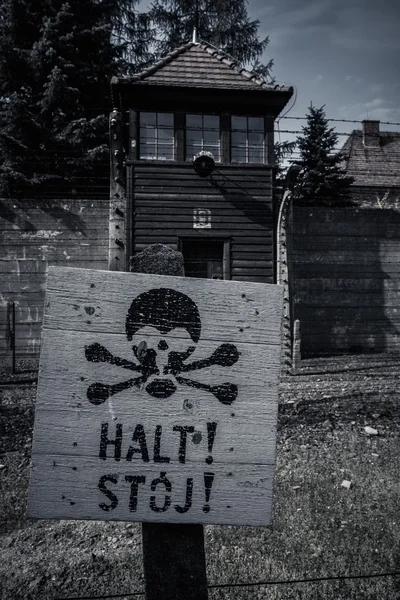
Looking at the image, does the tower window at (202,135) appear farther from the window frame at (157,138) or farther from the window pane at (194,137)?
the window frame at (157,138)

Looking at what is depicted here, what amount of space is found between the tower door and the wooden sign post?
9.53 m

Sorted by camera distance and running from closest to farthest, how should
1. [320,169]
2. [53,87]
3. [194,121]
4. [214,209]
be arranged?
[214,209]
[194,121]
[53,87]
[320,169]

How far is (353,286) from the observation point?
11258mm

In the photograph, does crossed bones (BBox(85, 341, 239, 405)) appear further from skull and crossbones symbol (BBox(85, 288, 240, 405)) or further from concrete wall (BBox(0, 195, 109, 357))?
concrete wall (BBox(0, 195, 109, 357))

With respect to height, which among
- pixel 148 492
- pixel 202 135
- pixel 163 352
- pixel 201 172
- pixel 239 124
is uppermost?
pixel 239 124

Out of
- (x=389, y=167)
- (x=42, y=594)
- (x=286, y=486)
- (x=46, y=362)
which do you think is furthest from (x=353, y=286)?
(x=389, y=167)

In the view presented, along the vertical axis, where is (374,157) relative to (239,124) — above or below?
above

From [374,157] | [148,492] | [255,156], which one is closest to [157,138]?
[255,156]

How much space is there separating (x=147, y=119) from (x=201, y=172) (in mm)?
1868

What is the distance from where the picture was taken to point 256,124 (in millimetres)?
11516

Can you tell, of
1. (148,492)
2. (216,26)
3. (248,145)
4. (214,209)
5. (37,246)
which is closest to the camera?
(148,492)

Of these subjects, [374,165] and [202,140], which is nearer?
[202,140]

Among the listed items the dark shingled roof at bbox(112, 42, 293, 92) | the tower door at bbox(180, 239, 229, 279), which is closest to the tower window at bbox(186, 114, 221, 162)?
the dark shingled roof at bbox(112, 42, 293, 92)

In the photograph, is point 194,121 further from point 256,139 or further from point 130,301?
point 130,301
